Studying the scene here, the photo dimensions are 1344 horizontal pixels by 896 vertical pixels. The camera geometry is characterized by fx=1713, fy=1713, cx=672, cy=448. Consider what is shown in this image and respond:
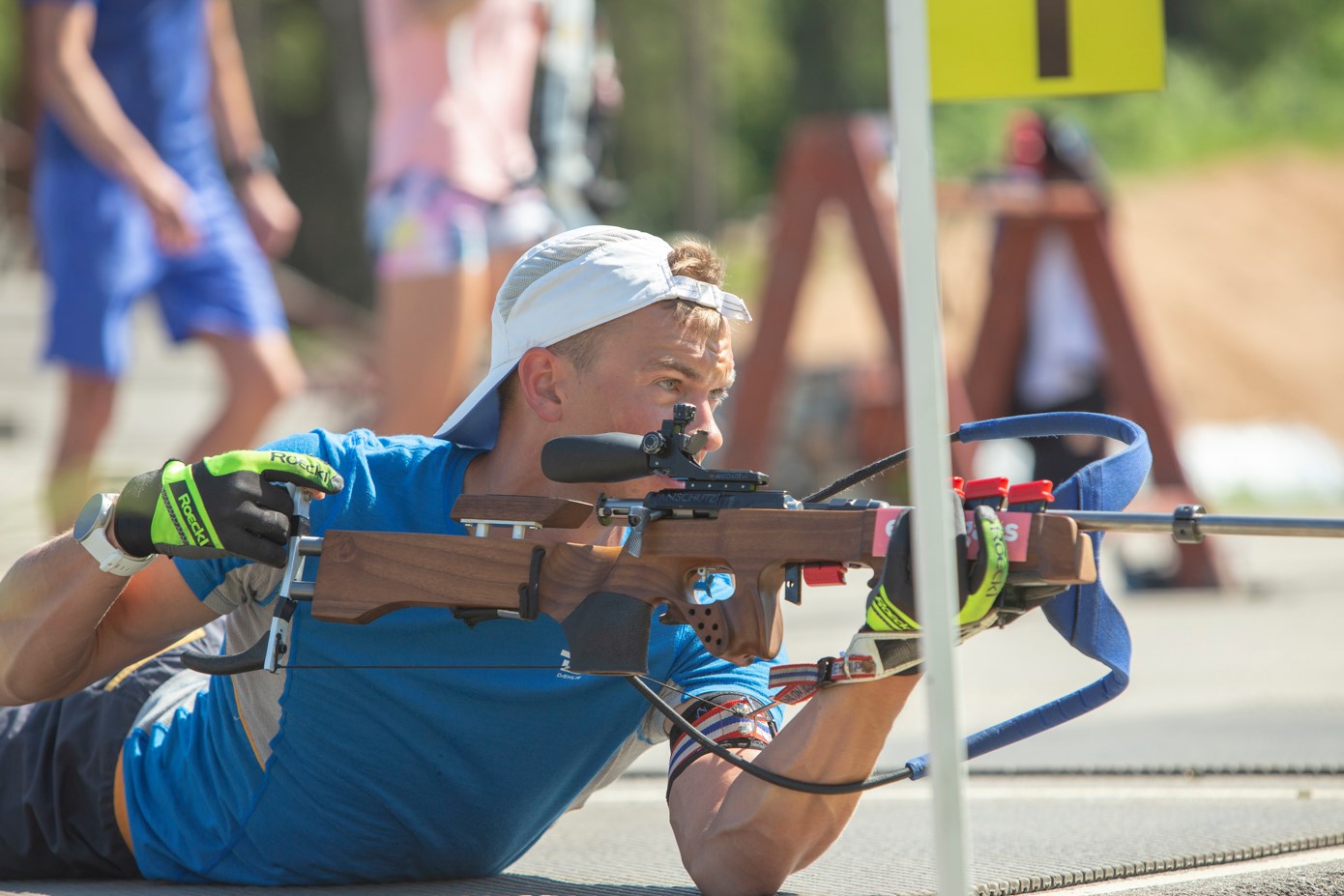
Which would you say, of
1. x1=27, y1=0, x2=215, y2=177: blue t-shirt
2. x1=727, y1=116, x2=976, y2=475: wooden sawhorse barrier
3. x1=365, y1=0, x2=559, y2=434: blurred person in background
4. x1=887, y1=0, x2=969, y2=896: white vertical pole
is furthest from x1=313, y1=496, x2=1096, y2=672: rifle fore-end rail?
x1=727, y1=116, x2=976, y2=475: wooden sawhorse barrier

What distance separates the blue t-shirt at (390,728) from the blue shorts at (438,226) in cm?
248

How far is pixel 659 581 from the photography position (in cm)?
209

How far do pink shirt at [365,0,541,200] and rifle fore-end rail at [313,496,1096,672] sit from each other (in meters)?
2.94

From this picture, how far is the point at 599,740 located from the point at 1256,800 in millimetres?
1479

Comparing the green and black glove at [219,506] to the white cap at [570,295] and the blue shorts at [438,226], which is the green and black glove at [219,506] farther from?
the blue shorts at [438,226]

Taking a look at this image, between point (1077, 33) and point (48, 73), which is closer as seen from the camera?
point (1077, 33)

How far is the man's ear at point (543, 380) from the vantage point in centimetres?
245

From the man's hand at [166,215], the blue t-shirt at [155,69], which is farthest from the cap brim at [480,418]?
the blue t-shirt at [155,69]

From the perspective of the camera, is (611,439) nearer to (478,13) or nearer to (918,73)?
(918,73)

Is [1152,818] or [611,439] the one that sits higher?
[611,439]

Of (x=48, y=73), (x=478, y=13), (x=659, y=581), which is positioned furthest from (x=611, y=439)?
(x=48, y=73)

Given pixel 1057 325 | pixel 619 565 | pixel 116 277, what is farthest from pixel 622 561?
pixel 1057 325

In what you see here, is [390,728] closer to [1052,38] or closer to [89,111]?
[1052,38]

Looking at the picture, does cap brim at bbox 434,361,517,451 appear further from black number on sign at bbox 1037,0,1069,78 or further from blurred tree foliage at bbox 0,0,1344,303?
blurred tree foliage at bbox 0,0,1344,303
